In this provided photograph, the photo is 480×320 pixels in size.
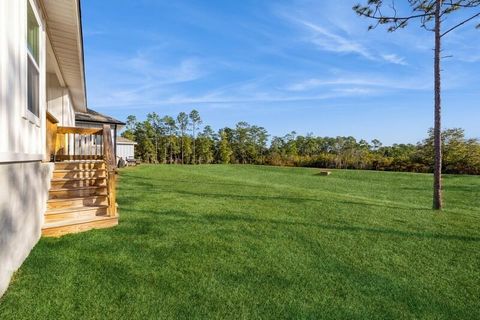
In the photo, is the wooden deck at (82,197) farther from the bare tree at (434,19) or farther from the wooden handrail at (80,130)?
the bare tree at (434,19)

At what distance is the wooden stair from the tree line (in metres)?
25.0

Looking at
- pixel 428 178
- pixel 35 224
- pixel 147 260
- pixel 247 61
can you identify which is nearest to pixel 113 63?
pixel 247 61

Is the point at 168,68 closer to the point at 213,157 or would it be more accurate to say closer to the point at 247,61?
the point at 247,61

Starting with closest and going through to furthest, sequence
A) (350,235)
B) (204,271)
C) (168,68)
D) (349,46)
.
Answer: (204,271)
(350,235)
(349,46)
(168,68)

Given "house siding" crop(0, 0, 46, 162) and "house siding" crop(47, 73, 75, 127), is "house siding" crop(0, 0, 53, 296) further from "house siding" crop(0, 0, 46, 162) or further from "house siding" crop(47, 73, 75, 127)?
"house siding" crop(47, 73, 75, 127)

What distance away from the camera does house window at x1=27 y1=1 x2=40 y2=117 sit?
3.64 metres

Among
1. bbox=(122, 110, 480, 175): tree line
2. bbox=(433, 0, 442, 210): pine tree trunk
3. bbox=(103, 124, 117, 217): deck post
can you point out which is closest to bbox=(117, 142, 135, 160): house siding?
bbox=(122, 110, 480, 175): tree line

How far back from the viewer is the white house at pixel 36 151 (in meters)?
2.46

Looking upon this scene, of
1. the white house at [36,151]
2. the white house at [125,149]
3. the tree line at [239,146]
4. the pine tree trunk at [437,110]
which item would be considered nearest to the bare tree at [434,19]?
the pine tree trunk at [437,110]

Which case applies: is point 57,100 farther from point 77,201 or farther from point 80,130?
point 77,201

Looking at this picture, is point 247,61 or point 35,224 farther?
point 247,61

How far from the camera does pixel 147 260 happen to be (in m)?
3.02

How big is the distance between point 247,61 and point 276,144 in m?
23.7

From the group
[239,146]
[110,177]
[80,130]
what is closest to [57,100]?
[80,130]
